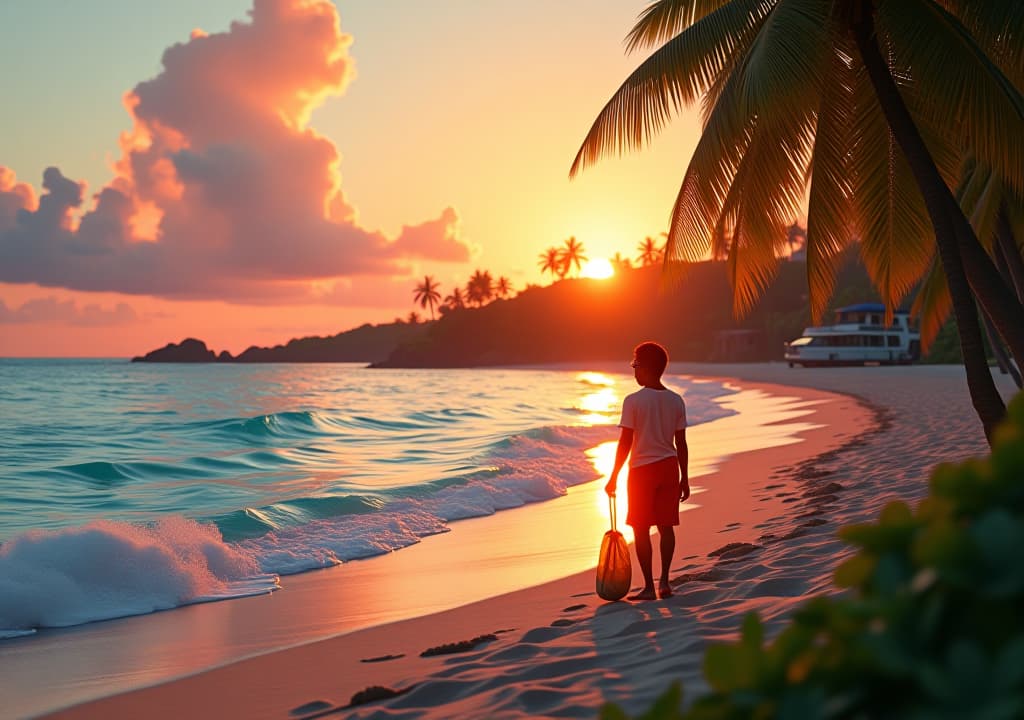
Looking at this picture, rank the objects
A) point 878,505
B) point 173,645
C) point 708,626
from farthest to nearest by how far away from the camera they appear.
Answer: point 878,505 → point 173,645 → point 708,626

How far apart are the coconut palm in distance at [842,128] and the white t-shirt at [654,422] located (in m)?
3.45

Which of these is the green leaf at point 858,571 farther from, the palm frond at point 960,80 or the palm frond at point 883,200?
the palm frond at point 883,200

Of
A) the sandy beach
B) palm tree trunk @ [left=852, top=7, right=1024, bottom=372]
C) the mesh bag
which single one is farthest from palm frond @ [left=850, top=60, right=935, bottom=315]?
the mesh bag

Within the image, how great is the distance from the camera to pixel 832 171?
998cm

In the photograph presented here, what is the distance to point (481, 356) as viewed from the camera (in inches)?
4889

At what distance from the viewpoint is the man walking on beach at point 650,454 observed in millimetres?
5941

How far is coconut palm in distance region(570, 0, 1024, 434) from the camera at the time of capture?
8000 mm

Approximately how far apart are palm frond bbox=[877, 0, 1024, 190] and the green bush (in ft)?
26.2

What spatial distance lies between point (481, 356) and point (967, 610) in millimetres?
123138

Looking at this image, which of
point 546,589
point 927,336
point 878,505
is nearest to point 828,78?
point 878,505

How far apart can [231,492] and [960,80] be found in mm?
10994

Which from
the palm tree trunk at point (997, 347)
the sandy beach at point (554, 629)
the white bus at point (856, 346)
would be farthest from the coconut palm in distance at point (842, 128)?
the white bus at point (856, 346)

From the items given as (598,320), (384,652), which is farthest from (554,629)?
(598,320)

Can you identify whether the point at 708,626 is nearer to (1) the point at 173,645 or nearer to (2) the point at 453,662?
(2) the point at 453,662
